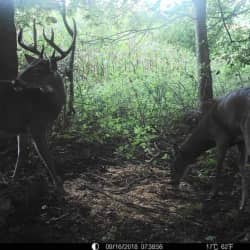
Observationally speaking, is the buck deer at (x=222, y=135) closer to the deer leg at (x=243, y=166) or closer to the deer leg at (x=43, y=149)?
the deer leg at (x=243, y=166)

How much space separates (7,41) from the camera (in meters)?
7.63

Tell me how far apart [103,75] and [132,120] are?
3360mm

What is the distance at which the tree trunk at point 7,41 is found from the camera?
7531mm

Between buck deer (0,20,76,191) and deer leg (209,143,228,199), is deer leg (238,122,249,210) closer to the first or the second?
deer leg (209,143,228,199)

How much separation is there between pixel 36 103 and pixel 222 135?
2684 mm

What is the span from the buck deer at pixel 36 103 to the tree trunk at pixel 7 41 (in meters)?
1.04

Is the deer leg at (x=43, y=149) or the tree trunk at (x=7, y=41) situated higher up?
the tree trunk at (x=7, y=41)

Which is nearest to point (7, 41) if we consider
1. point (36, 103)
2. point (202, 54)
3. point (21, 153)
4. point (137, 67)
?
point (36, 103)

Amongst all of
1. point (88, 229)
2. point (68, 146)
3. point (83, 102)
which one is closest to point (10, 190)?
point (88, 229)

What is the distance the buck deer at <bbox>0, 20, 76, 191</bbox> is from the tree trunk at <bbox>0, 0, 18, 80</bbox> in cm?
104

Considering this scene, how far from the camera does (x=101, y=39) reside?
9.93 m

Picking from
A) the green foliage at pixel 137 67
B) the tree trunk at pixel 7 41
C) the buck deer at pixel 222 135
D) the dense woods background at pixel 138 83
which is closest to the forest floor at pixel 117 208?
the dense woods background at pixel 138 83

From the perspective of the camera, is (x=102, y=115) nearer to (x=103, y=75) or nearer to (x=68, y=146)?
(x=68, y=146)

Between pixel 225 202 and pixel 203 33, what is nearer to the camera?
pixel 225 202
